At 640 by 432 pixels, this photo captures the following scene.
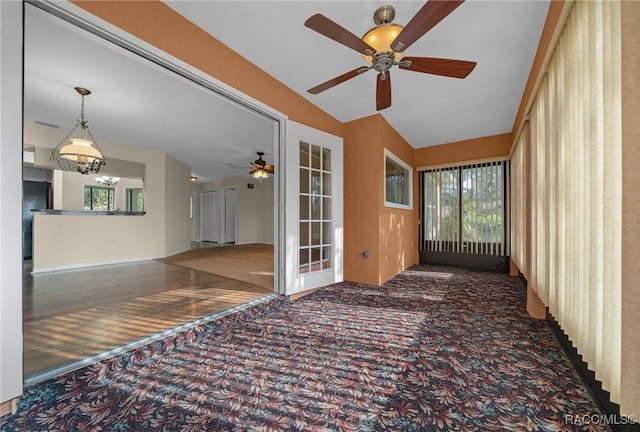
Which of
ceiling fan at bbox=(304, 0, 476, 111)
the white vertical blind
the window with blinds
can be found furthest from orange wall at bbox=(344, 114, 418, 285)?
the white vertical blind

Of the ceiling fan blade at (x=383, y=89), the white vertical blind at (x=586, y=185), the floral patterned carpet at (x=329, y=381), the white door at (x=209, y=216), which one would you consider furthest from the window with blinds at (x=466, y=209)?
the white door at (x=209, y=216)

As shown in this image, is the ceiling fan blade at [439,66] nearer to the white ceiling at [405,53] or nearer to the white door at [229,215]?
the white ceiling at [405,53]

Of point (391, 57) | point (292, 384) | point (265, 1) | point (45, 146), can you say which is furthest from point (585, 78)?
point (45, 146)

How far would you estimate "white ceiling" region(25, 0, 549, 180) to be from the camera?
1.85m

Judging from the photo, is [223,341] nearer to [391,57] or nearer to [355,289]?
[355,289]

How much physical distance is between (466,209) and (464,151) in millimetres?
1163

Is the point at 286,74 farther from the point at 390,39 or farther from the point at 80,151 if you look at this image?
the point at 80,151

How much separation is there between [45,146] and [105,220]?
151cm

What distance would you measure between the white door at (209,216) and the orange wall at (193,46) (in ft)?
23.1

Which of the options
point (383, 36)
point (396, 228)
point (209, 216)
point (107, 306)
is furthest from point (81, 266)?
point (383, 36)

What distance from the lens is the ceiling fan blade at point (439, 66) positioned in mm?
1796

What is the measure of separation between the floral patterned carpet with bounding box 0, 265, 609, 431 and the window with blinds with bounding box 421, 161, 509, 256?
272 cm

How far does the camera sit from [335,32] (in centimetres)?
158

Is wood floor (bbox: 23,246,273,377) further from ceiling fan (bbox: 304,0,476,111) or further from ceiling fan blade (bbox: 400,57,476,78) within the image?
ceiling fan blade (bbox: 400,57,476,78)
